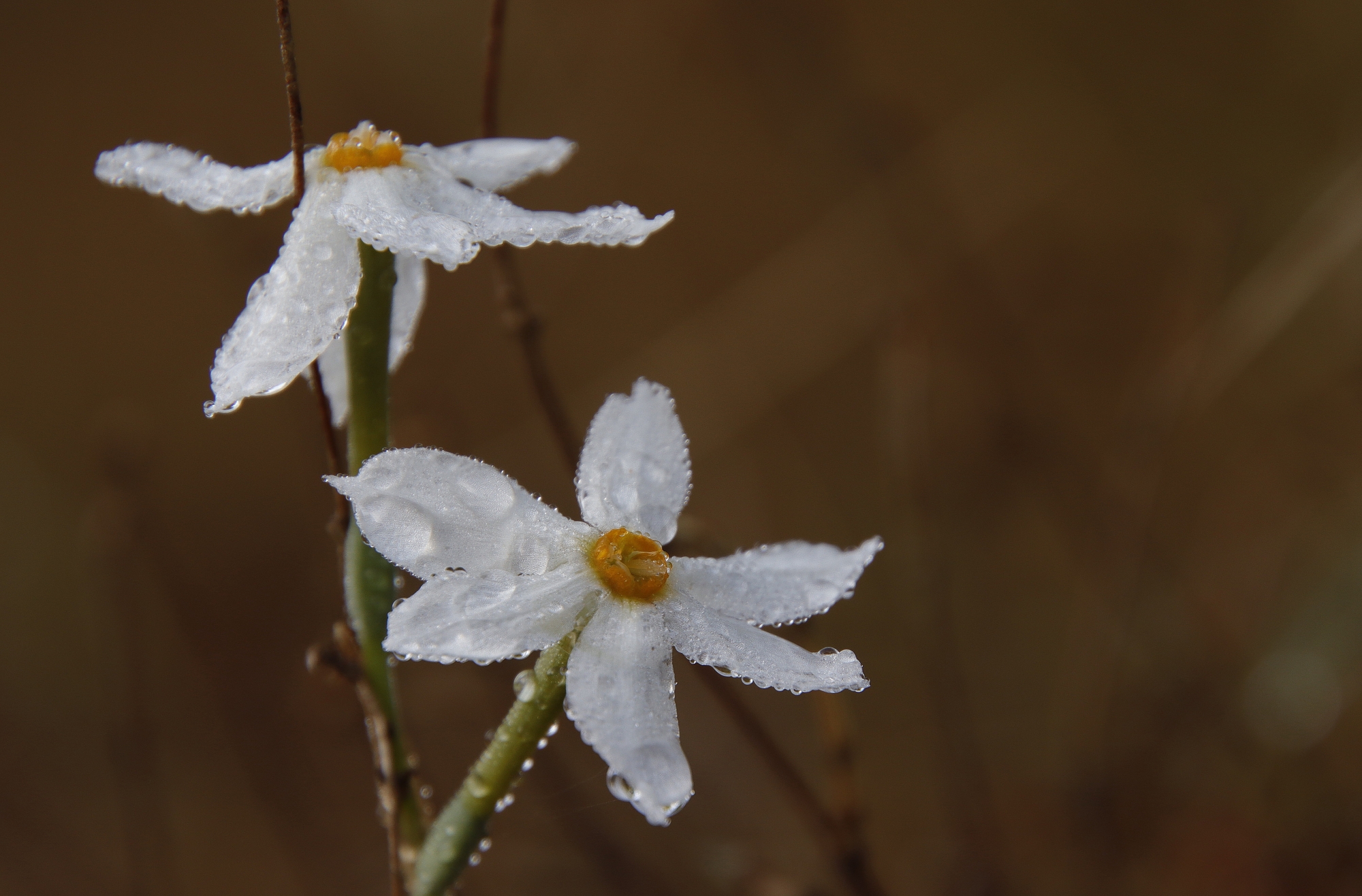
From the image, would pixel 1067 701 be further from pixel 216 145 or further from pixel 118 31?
pixel 118 31

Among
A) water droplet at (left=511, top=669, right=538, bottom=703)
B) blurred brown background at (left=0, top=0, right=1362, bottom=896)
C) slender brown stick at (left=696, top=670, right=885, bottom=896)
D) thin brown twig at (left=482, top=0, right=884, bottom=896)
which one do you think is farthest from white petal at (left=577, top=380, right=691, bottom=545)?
blurred brown background at (left=0, top=0, right=1362, bottom=896)

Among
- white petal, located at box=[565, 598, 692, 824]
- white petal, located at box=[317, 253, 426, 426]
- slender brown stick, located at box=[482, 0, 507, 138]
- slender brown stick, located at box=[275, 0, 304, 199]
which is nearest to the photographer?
white petal, located at box=[565, 598, 692, 824]

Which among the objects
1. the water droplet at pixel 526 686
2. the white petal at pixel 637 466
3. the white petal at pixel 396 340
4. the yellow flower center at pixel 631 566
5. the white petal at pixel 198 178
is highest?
the white petal at pixel 198 178

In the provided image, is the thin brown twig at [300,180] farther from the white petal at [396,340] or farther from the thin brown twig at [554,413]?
the thin brown twig at [554,413]

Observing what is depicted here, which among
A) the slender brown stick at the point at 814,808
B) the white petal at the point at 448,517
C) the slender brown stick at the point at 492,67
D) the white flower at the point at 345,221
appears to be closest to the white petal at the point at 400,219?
the white flower at the point at 345,221

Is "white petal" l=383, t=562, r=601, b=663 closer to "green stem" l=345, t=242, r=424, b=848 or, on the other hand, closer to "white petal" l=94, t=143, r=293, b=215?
"green stem" l=345, t=242, r=424, b=848

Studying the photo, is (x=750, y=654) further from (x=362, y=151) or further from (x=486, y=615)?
(x=362, y=151)

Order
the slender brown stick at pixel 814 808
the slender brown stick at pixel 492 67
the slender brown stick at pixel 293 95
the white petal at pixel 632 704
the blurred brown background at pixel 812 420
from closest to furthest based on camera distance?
the white petal at pixel 632 704, the slender brown stick at pixel 293 95, the slender brown stick at pixel 492 67, the slender brown stick at pixel 814 808, the blurred brown background at pixel 812 420
